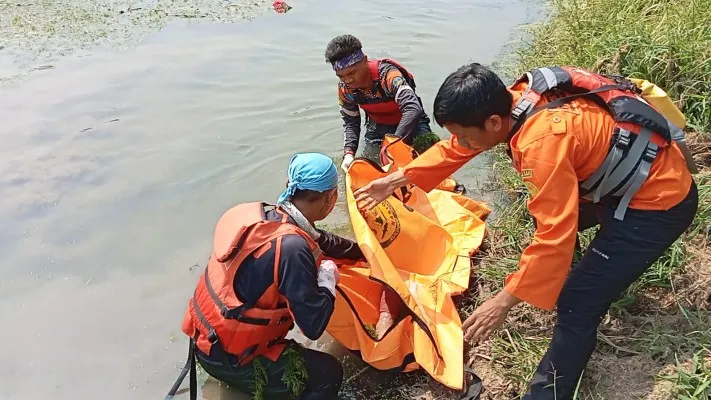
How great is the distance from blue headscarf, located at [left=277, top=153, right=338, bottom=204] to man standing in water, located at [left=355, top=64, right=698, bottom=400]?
1.70ft

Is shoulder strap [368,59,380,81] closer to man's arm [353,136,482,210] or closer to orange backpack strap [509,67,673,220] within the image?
man's arm [353,136,482,210]

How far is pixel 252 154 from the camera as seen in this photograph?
17.5 ft

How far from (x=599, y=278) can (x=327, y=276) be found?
109 cm

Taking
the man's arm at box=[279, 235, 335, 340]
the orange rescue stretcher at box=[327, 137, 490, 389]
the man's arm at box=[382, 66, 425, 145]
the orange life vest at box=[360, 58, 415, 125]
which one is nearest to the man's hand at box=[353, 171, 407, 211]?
the orange rescue stretcher at box=[327, 137, 490, 389]

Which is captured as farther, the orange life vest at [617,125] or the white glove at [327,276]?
the white glove at [327,276]

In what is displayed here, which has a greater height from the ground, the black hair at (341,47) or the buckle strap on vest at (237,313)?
the black hair at (341,47)

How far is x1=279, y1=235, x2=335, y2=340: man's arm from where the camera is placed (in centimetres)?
232

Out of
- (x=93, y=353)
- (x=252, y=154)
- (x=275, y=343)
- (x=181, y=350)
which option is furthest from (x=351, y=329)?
(x=252, y=154)

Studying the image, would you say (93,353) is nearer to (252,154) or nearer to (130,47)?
(252,154)

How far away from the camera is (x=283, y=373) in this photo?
2592 mm

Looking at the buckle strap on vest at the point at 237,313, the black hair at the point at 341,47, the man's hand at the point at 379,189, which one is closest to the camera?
the buckle strap on vest at the point at 237,313

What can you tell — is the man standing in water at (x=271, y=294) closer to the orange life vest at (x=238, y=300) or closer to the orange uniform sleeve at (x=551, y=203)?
the orange life vest at (x=238, y=300)

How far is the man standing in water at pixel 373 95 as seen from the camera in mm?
4199

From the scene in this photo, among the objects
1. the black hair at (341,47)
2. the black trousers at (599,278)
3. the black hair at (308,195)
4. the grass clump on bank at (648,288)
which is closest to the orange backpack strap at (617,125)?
the black trousers at (599,278)
